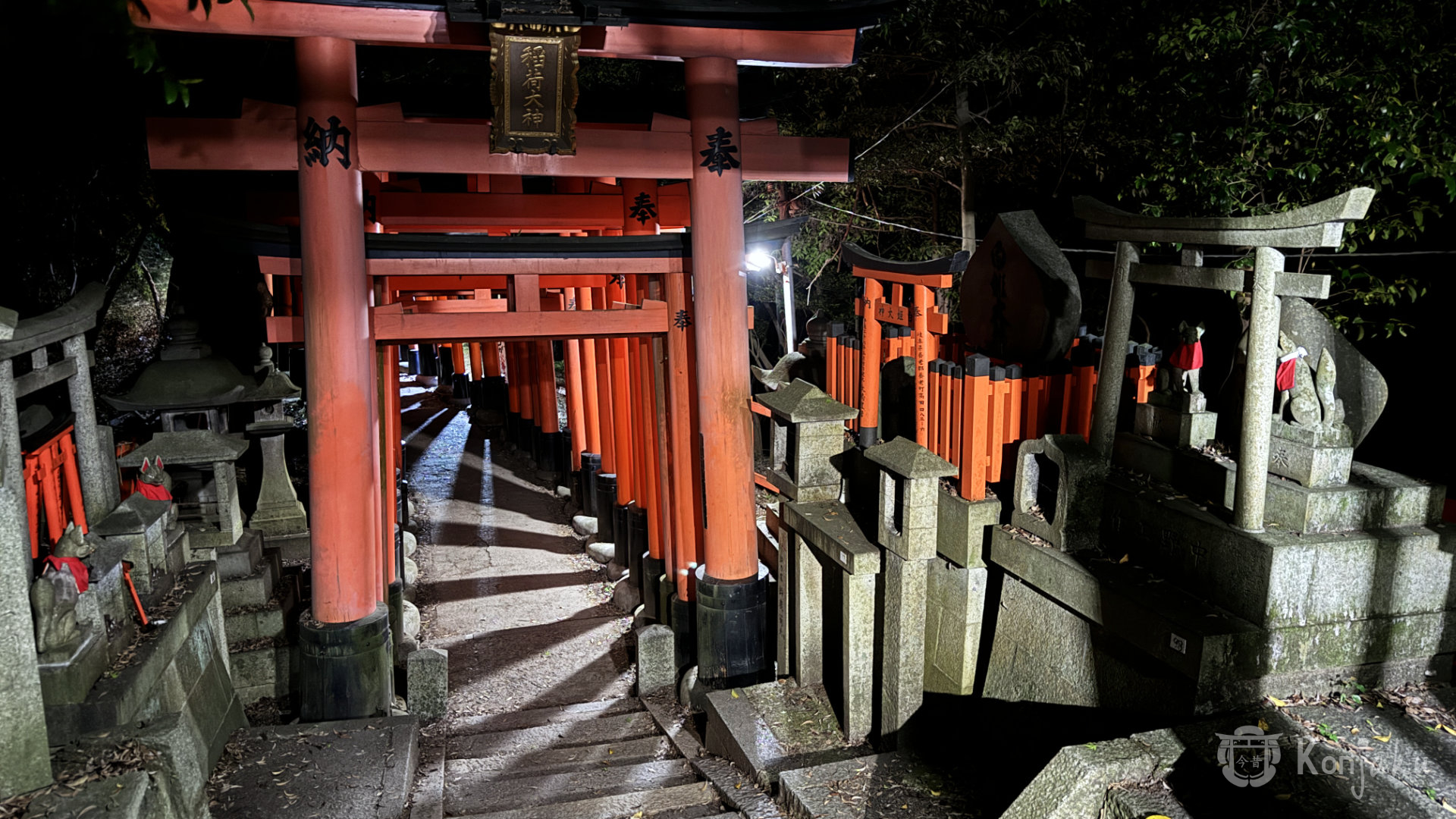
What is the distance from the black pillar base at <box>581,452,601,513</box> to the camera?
1534 cm

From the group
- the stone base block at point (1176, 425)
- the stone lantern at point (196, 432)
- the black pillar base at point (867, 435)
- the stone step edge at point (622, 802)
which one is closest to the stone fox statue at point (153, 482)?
the stone lantern at point (196, 432)

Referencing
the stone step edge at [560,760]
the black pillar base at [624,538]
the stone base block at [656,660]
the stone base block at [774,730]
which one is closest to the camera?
the stone base block at [774,730]

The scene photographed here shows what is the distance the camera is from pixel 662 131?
26.0 feet

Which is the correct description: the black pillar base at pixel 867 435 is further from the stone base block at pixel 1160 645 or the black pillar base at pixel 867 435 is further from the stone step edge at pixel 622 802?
the stone step edge at pixel 622 802

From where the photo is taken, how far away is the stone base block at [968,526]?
714 cm

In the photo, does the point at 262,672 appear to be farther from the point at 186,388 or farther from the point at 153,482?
the point at 186,388

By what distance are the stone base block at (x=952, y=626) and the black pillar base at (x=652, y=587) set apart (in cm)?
387

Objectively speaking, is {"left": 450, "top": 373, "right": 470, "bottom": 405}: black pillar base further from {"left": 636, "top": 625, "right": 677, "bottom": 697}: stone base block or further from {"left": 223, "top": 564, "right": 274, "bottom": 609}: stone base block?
{"left": 636, "top": 625, "right": 677, "bottom": 697}: stone base block

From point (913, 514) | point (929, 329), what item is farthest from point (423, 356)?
point (913, 514)

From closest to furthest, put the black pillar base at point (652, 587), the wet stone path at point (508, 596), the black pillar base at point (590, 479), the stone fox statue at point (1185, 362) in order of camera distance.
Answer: the stone fox statue at point (1185, 362)
the wet stone path at point (508, 596)
the black pillar base at point (652, 587)
the black pillar base at point (590, 479)

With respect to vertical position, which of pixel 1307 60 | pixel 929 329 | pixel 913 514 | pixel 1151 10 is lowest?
pixel 913 514

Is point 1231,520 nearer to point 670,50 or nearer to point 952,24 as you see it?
point 670,50

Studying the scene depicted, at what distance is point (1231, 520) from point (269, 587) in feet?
27.6

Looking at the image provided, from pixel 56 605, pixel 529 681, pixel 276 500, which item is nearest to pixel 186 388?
pixel 276 500
